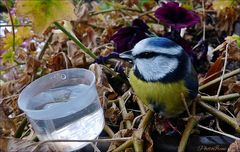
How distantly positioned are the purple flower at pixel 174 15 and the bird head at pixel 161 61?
0.13 meters

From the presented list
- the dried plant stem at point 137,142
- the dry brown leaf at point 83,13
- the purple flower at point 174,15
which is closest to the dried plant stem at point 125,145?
the dried plant stem at point 137,142

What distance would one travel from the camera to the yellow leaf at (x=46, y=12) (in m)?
0.44

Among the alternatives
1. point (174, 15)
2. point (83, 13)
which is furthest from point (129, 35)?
point (83, 13)

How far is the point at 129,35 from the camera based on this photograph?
2.12 feet

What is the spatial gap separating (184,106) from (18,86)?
0.98 feet

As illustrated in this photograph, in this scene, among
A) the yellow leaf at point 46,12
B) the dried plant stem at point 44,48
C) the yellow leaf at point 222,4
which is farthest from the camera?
the yellow leaf at point 222,4

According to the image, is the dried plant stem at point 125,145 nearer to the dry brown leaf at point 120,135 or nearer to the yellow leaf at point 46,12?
the dry brown leaf at point 120,135

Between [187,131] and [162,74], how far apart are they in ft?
0.29

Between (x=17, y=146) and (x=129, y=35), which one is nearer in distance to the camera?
(x=17, y=146)

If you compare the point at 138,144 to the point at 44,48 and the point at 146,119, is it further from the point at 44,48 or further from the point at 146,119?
Result: the point at 44,48

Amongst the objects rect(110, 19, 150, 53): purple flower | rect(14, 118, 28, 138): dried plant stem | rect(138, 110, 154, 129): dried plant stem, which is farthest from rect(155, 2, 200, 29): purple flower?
rect(14, 118, 28, 138): dried plant stem

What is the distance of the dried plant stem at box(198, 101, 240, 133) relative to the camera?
51 centimetres

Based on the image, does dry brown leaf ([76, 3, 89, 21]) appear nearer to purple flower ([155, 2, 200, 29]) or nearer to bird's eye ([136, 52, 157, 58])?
purple flower ([155, 2, 200, 29])

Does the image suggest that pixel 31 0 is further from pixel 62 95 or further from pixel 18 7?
pixel 62 95
